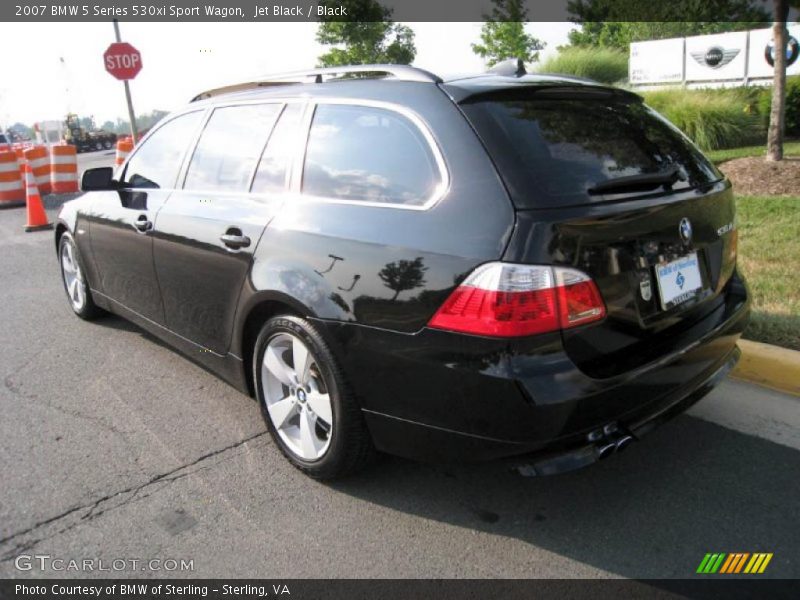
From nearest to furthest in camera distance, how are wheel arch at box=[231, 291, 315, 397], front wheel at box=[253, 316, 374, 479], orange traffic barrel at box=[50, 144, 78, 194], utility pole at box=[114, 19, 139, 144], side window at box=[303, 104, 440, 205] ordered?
side window at box=[303, 104, 440, 205]
front wheel at box=[253, 316, 374, 479]
wheel arch at box=[231, 291, 315, 397]
orange traffic barrel at box=[50, 144, 78, 194]
utility pole at box=[114, 19, 139, 144]

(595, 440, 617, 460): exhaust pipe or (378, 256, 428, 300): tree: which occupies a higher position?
(378, 256, 428, 300): tree

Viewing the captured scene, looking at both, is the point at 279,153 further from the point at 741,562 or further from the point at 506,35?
the point at 506,35

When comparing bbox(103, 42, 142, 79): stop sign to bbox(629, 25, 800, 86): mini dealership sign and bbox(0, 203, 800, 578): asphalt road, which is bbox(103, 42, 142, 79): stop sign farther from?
bbox(629, 25, 800, 86): mini dealership sign

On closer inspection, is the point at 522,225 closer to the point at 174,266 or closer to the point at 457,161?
the point at 457,161

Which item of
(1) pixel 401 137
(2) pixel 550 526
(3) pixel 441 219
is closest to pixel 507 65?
(1) pixel 401 137

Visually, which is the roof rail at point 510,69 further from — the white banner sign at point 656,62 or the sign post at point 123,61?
the white banner sign at point 656,62

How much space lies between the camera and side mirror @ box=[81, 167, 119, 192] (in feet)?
14.8

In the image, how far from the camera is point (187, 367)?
4.43 metres

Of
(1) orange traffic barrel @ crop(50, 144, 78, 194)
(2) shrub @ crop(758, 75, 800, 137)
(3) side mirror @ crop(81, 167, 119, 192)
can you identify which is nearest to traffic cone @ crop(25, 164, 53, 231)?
(1) orange traffic barrel @ crop(50, 144, 78, 194)

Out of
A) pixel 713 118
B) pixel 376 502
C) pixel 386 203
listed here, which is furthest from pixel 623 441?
pixel 713 118

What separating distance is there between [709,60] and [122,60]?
1660 cm

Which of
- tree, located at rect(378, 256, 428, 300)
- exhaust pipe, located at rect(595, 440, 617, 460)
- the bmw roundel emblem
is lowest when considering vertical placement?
exhaust pipe, located at rect(595, 440, 617, 460)

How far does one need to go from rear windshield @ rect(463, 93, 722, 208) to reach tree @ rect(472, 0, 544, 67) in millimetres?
28834

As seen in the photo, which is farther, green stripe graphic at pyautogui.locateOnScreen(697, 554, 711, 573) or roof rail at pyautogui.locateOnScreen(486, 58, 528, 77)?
roof rail at pyautogui.locateOnScreen(486, 58, 528, 77)
